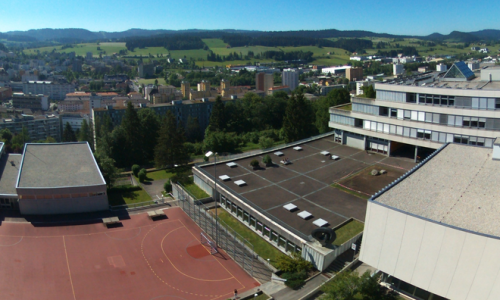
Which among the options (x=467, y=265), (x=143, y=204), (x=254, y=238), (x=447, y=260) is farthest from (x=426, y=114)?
(x=143, y=204)

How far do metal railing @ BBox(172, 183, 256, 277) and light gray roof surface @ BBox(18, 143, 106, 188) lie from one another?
918 centimetres

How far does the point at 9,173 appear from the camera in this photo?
42844 millimetres

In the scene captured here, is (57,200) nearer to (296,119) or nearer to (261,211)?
(261,211)

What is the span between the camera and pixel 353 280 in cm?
2117

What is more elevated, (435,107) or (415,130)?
(435,107)

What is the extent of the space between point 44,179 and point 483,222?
39.2 metres

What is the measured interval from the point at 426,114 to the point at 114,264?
33579 millimetres

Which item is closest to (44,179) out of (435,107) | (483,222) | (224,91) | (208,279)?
(208,279)

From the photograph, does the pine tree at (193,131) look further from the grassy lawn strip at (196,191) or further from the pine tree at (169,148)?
the grassy lawn strip at (196,191)

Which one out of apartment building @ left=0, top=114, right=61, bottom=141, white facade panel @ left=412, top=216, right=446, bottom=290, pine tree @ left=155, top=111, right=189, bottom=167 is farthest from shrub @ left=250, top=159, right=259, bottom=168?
apartment building @ left=0, top=114, right=61, bottom=141

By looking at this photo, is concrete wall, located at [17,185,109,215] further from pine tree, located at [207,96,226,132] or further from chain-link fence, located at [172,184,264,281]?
pine tree, located at [207,96,226,132]

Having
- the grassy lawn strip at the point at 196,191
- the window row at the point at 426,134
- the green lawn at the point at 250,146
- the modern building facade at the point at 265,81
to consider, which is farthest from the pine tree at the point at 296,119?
the modern building facade at the point at 265,81

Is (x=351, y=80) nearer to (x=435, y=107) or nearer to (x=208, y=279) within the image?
(x=435, y=107)

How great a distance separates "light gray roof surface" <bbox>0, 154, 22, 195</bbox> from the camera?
38.7 m
